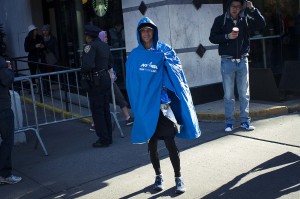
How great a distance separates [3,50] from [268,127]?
4.24 meters

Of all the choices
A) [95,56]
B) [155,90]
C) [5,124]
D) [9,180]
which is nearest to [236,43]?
[95,56]

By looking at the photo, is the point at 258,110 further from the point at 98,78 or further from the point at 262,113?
the point at 98,78

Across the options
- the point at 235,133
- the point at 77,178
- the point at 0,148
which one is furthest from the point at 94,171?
the point at 235,133

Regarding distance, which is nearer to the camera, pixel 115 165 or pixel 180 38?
pixel 115 165

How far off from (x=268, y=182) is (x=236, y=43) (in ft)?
8.57

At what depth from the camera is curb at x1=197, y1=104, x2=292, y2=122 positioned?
8.00m

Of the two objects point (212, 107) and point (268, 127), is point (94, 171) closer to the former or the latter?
point (268, 127)

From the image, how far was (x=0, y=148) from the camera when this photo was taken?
5516 mm

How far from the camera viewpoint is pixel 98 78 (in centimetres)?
676

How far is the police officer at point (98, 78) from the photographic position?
6.68 metres

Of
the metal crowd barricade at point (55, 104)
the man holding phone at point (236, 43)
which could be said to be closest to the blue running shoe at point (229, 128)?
the man holding phone at point (236, 43)

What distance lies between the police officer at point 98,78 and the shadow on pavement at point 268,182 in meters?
2.49

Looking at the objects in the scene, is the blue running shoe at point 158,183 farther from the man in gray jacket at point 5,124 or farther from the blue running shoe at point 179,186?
the man in gray jacket at point 5,124

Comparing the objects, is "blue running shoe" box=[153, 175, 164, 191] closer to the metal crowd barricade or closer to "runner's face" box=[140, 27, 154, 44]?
"runner's face" box=[140, 27, 154, 44]
